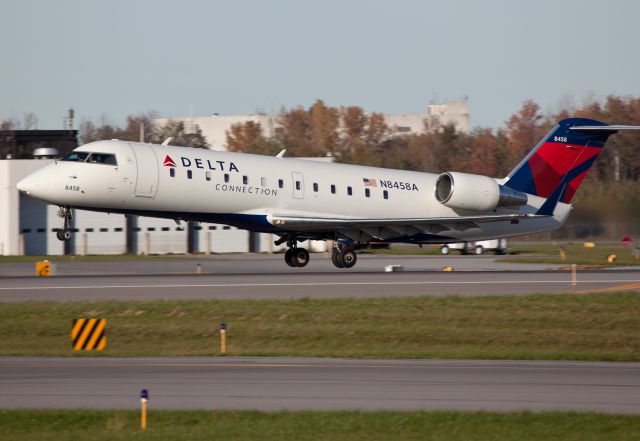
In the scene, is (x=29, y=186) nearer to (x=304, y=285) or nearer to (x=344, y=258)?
(x=304, y=285)

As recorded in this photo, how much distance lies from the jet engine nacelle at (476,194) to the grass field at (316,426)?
78.2 ft

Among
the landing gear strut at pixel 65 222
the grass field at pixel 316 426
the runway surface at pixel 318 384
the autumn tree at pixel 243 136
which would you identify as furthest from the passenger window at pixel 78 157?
the autumn tree at pixel 243 136

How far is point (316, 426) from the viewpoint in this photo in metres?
12.5

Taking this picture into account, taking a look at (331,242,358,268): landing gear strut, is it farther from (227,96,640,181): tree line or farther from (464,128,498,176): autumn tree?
(464,128,498,176): autumn tree

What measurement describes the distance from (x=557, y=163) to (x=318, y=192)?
9992 mm

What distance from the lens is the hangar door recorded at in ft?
104

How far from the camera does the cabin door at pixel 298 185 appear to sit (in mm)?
34594

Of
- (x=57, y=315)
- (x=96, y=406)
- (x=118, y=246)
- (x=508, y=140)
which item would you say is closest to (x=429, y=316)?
(x=57, y=315)

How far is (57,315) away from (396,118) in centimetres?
12084

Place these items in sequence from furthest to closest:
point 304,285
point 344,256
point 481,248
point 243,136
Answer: point 243,136 → point 481,248 → point 344,256 → point 304,285

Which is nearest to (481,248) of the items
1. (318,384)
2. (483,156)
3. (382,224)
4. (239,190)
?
(382,224)

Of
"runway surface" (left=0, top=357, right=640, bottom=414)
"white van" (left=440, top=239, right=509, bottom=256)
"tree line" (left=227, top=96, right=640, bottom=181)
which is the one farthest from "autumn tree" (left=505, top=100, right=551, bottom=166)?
"runway surface" (left=0, top=357, right=640, bottom=414)

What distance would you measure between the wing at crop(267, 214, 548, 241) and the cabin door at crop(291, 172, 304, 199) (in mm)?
841

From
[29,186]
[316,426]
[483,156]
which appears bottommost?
[316,426]
